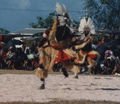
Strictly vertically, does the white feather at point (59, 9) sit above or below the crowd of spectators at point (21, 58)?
above

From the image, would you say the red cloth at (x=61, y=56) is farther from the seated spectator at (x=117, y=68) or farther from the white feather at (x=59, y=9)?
the seated spectator at (x=117, y=68)

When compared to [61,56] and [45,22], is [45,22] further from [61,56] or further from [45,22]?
[61,56]

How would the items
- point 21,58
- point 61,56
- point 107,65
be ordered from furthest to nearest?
point 21,58, point 107,65, point 61,56

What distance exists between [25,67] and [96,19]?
2360cm

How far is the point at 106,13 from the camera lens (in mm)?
42250

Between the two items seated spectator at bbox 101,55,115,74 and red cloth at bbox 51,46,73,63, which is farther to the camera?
seated spectator at bbox 101,55,115,74

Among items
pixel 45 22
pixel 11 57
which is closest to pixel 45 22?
pixel 45 22

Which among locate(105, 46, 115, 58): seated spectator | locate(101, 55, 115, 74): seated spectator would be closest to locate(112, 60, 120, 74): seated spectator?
locate(101, 55, 115, 74): seated spectator

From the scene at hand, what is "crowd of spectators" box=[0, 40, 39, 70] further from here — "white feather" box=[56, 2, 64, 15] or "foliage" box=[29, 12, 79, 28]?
"foliage" box=[29, 12, 79, 28]

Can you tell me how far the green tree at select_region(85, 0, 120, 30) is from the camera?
41.6 m

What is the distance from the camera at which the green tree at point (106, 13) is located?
4159cm

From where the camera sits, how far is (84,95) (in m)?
9.07

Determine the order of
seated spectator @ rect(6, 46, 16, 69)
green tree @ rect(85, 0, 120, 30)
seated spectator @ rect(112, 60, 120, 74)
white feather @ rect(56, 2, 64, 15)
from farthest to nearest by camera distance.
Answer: green tree @ rect(85, 0, 120, 30), seated spectator @ rect(6, 46, 16, 69), seated spectator @ rect(112, 60, 120, 74), white feather @ rect(56, 2, 64, 15)

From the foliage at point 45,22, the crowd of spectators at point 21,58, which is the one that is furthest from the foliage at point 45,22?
the crowd of spectators at point 21,58
